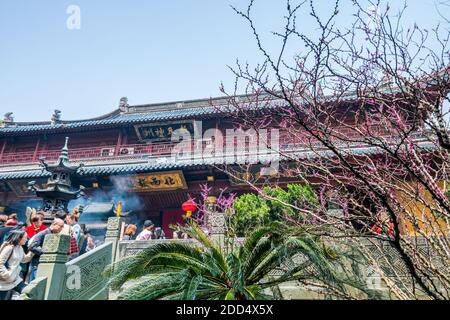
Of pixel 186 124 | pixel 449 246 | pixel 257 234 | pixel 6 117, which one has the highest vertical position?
pixel 6 117

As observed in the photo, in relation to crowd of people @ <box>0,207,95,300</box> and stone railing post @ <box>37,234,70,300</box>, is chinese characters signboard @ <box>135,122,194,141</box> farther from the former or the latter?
stone railing post @ <box>37,234,70,300</box>

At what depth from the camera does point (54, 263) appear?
14.6 ft

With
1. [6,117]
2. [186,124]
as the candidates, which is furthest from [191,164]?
[6,117]

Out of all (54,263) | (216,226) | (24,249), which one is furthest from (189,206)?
(54,263)

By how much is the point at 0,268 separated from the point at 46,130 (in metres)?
11.8

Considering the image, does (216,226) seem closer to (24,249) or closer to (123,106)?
(24,249)

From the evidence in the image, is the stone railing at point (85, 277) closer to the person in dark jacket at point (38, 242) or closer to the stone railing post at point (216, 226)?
the person in dark jacket at point (38, 242)

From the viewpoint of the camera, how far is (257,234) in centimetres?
367

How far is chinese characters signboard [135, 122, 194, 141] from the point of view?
42.7 feet
